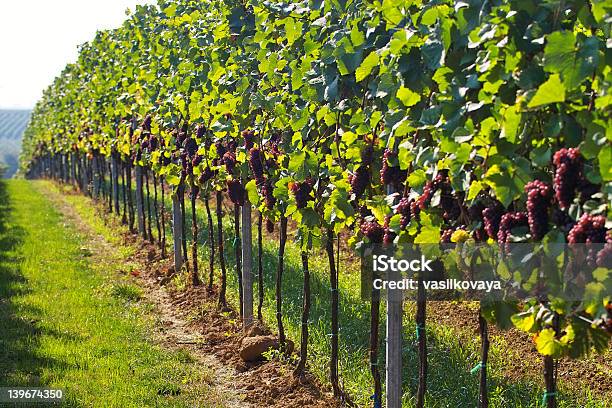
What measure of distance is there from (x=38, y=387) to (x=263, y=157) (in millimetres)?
2576

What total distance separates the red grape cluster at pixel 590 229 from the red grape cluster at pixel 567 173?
0.11m

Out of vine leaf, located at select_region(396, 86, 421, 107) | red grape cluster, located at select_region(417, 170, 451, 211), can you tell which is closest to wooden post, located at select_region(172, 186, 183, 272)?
vine leaf, located at select_region(396, 86, 421, 107)

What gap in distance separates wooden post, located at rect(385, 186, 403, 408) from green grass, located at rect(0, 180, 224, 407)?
5.11 ft

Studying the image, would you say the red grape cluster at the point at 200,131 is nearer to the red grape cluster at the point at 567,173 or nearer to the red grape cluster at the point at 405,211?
the red grape cluster at the point at 405,211

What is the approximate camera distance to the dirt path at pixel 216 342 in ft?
19.0

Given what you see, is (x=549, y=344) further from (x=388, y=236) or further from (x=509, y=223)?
(x=388, y=236)

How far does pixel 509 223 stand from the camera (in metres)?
3.09

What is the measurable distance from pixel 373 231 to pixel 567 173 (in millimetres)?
1763

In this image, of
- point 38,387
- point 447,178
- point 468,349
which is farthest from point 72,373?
point 447,178

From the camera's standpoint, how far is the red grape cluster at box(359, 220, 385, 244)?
4.40 metres

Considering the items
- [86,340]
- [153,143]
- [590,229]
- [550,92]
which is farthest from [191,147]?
[590,229]

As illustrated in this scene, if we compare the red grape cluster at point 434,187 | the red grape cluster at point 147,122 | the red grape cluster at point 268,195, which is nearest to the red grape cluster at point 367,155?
the red grape cluster at point 434,187

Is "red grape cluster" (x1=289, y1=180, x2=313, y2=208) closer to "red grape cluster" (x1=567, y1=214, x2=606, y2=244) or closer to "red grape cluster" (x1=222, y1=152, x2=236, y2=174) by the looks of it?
"red grape cluster" (x1=222, y1=152, x2=236, y2=174)

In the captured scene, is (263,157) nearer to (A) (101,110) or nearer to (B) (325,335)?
(B) (325,335)
